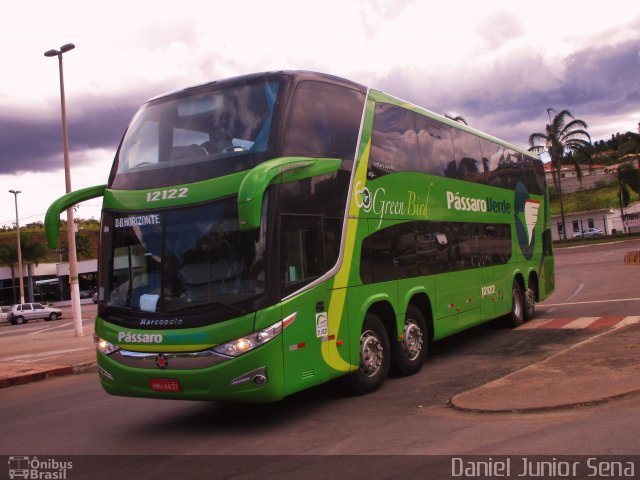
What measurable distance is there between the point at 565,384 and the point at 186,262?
4.53 metres

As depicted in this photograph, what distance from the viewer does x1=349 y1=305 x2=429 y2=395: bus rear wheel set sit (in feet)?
26.3

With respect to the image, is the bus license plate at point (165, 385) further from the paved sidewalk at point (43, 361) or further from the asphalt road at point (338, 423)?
the paved sidewalk at point (43, 361)

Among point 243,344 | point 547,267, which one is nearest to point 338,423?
point 243,344

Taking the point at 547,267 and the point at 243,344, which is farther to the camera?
the point at 547,267

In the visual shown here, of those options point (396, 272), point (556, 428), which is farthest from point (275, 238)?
point (556, 428)

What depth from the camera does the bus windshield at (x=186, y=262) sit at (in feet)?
21.2

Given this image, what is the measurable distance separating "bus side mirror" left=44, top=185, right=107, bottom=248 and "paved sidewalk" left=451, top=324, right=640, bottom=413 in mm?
4976

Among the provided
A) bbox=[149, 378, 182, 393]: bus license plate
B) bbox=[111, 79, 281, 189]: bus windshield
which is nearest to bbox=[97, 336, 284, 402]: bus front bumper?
bbox=[149, 378, 182, 393]: bus license plate

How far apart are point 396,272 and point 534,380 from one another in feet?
7.72

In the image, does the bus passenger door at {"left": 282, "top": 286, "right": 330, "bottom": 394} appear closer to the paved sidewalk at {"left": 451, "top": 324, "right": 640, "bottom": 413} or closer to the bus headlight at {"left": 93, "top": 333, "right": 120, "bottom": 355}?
the paved sidewalk at {"left": 451, "top": 324, "right": 640, "bottom": 413}

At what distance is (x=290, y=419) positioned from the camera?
23.5 feet

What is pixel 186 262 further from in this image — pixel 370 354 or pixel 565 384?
pixel 565 384

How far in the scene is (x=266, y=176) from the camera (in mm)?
5992

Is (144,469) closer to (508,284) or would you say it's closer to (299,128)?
(299,128)
